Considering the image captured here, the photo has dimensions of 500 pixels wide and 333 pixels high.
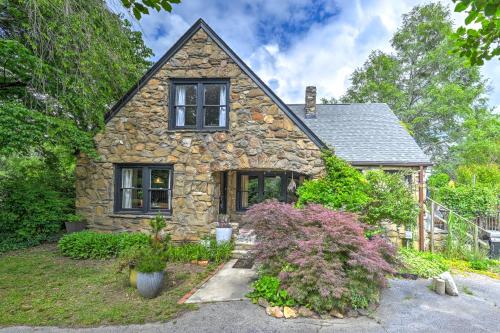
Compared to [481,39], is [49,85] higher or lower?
higher

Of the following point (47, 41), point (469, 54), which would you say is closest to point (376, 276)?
point (469, 54)

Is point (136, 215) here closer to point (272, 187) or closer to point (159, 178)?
point (159, 178)

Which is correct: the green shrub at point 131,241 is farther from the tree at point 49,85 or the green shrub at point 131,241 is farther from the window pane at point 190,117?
the window pane at point 190,117

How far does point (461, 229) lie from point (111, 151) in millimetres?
10749

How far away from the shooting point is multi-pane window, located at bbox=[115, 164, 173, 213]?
801 centimetres

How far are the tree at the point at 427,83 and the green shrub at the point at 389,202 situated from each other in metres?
13.4

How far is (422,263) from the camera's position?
646 centimetres

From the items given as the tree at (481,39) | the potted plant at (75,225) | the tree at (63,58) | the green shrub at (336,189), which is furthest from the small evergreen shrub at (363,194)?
the potted plant at (75,225)

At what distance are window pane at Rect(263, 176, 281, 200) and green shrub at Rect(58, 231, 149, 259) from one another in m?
4.68

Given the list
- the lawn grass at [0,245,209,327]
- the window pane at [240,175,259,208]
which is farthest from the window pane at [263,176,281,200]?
the lawn grass at [0,245,209,327]

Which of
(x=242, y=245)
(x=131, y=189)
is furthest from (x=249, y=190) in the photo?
(x=131, y=189)

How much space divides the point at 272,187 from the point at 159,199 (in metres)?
4.16

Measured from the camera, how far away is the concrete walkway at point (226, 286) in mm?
4652

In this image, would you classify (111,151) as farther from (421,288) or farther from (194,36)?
(421,288)
